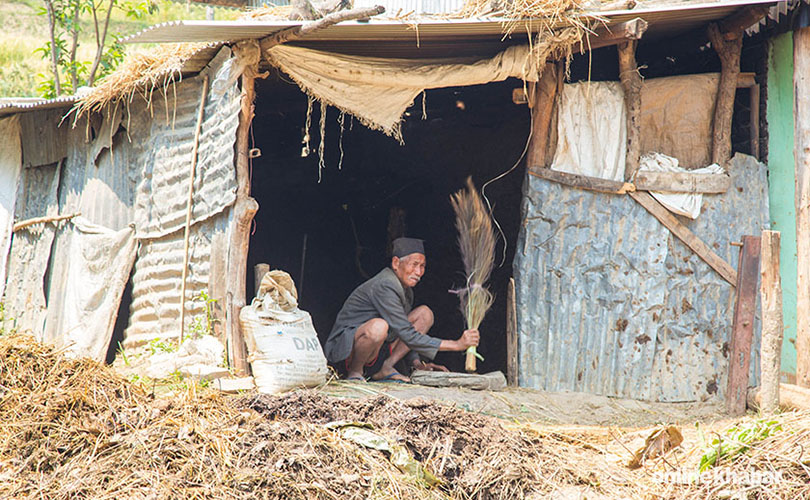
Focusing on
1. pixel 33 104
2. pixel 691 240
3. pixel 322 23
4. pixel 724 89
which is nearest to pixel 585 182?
pixel 691 240

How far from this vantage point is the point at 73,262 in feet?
26.4

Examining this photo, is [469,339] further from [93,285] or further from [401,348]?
[93,285]

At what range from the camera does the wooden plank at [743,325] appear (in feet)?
20.4

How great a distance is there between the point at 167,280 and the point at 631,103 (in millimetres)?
4015

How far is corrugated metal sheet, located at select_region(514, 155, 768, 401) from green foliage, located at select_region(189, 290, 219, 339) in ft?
7.92

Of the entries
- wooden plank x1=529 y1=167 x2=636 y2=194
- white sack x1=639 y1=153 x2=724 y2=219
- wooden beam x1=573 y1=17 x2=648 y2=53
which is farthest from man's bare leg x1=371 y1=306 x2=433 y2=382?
wooden beam x1=573 y1=17 x2=648 y2=53

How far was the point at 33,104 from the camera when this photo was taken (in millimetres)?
7973

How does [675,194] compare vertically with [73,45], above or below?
below

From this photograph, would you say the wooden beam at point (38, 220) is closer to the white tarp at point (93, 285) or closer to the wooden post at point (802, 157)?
the white tarp at point (93, 285)

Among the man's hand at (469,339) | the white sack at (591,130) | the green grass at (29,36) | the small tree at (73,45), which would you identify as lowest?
the man's hand at (469,339)

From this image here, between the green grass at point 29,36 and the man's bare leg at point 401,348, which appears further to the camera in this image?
the green grass at point 29,36

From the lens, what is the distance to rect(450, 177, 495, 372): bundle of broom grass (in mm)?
6996

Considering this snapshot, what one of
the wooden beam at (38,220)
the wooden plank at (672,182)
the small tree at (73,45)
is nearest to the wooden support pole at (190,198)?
the wooden beam at (38,220)

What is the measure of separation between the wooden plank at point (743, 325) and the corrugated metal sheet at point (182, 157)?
148 inches
